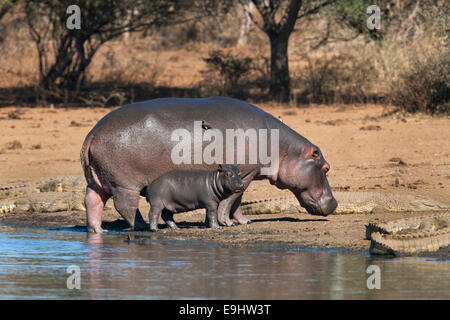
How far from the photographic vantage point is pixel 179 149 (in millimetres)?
10219

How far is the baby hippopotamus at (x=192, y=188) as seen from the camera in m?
9.95

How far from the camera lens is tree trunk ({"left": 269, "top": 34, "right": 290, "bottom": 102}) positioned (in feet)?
74.3

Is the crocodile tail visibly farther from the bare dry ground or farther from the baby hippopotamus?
the baby hippopotamus

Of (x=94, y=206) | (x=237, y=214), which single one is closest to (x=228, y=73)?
(x=237, y=214)

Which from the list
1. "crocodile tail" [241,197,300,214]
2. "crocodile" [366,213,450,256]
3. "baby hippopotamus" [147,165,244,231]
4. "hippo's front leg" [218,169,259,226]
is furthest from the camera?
"crocodile tail" [241,197,300,214]

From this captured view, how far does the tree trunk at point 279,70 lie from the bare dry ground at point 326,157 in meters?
1.26

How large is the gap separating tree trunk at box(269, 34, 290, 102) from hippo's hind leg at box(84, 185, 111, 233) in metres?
12.5

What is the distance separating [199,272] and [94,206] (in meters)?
2.57

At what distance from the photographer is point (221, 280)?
7.89 metres

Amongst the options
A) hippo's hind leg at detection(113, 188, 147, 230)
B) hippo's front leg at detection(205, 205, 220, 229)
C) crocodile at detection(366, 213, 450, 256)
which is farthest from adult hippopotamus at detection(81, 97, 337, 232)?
crocodile at detection(366, 213, 450, 256)

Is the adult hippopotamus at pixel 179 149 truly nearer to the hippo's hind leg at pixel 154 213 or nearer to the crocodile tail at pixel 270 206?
the hippo's hind leg at pixel 154 213

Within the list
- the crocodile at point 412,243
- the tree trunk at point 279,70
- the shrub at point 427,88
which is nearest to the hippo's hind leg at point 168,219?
the crocodile at point 412,243

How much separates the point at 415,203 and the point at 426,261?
289 centimetres

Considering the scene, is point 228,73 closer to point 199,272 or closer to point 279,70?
point 279,70
